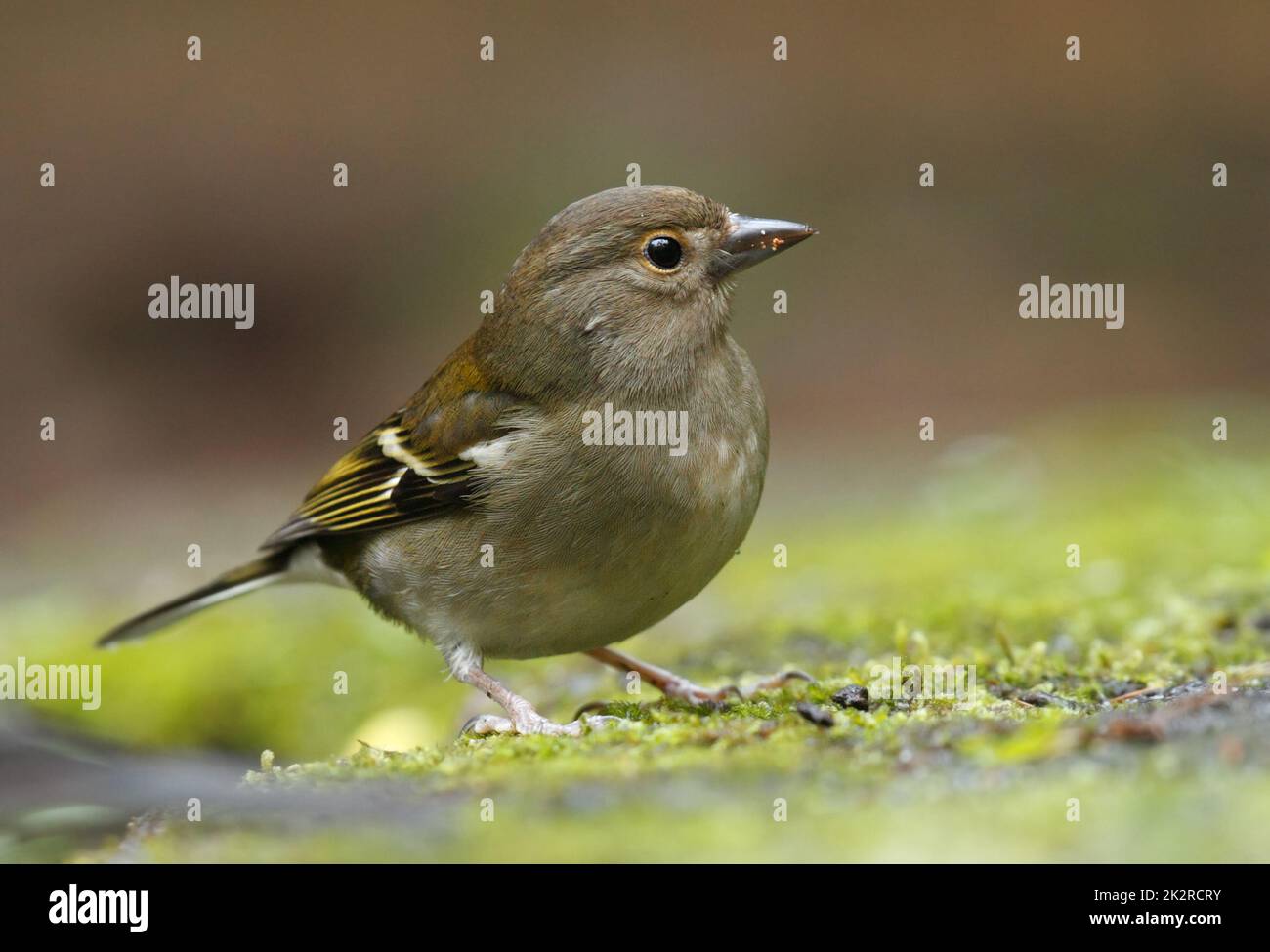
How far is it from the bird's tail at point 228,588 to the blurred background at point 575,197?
6.11 m

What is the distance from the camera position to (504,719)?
4.94m

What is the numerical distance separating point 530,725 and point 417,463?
1.32m

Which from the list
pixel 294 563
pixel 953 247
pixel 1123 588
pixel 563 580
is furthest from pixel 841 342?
pixel 563 580

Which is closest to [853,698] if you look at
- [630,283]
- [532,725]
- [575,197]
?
[532,725]

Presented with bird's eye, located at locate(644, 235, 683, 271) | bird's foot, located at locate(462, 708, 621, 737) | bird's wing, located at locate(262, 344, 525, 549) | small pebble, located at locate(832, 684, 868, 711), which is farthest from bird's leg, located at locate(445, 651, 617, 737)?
A: bird's eye, located at locate(644, 235, 683, 271)

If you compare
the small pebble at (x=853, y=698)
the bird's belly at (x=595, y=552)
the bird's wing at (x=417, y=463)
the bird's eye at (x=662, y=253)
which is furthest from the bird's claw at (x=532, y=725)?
the bird's eye at (x=662, y=253)

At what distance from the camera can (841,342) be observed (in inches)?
619

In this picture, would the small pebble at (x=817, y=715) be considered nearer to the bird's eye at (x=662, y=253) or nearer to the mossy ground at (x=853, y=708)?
the mossy ground at (x=853, y=708)

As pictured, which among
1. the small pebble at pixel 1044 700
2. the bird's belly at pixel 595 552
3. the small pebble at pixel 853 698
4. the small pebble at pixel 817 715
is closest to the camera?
the small pebble at pixel 817 715

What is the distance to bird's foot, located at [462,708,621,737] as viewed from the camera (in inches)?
179

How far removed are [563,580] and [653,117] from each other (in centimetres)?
1306

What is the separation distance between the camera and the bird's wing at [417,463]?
5.29 metres

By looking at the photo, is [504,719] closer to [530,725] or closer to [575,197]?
[530,725]

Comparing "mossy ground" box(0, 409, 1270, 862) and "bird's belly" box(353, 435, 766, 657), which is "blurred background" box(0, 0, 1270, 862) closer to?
"mossy ground" box(0, 409, 1270, 862)
